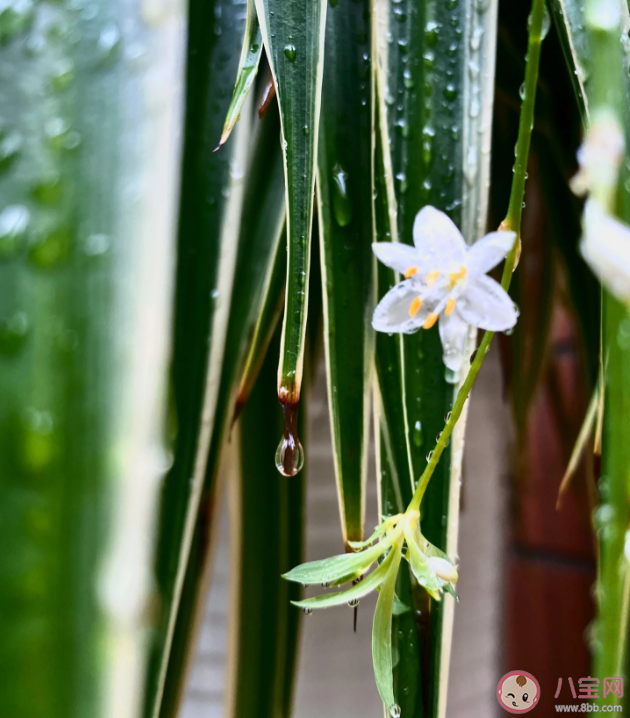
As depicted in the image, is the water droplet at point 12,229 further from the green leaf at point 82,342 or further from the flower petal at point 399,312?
the flower petal at point 399,312

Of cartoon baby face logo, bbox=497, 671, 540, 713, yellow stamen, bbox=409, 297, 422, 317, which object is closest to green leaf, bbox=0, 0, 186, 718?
yellow stamen, bbox=409, 297, 422, 317

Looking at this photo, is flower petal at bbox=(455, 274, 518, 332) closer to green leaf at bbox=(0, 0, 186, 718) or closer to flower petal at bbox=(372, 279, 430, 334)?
flower petal at bbox=(372, 279, 430, 334)

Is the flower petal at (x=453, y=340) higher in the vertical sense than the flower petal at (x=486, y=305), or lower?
lower

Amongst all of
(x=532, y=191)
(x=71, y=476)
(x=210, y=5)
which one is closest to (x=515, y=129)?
(x=532, y=191)

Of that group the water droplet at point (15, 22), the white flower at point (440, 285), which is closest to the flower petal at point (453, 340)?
the white flower at point (440, 285)

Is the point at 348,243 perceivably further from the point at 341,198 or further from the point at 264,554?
the point at 264,554
